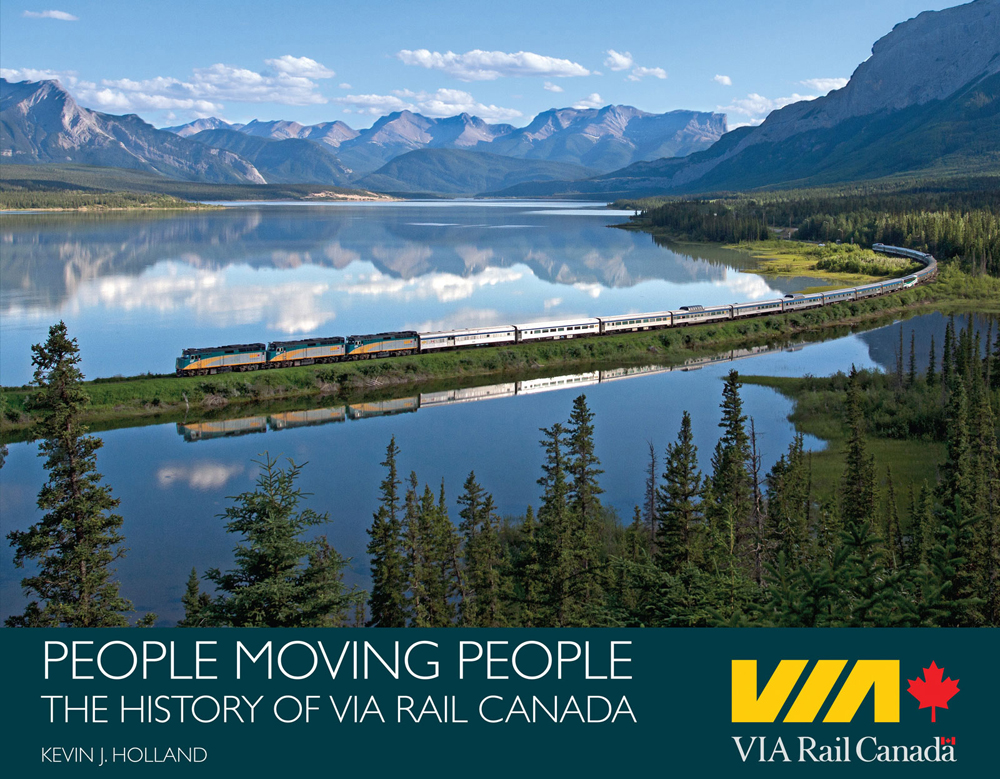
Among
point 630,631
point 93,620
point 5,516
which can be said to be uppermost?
point 630,631

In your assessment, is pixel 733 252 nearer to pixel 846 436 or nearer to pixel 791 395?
pixel 791 395

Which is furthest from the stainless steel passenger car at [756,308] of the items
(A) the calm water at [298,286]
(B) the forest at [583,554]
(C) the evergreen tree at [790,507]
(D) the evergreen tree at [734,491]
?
(D) the evergreen tree at [734,491]

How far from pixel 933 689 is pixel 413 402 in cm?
5098

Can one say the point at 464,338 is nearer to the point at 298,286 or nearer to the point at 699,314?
the point at 699,314

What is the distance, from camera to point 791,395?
58.8m

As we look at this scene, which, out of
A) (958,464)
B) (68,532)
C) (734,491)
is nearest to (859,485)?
(958,464)

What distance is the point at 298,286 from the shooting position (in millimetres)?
110062

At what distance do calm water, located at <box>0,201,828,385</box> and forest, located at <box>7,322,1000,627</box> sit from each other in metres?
42.8

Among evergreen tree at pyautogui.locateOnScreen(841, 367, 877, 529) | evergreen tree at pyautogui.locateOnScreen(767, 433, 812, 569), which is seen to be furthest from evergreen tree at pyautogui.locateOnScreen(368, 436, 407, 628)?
evergreen tree at pyautogui.locateOnScreen(841, 367, 877, 529)

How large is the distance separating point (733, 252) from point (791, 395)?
4540 inches

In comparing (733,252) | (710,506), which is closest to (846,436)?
(710,506)

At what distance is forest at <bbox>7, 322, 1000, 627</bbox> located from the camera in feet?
48.0

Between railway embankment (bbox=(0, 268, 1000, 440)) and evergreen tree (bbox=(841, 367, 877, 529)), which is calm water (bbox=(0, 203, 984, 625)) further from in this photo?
evergreen tree (bbox=(841, 367, 877, 529))

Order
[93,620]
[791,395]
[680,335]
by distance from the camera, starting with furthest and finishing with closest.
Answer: [680,335], [791,395], [93,620]
